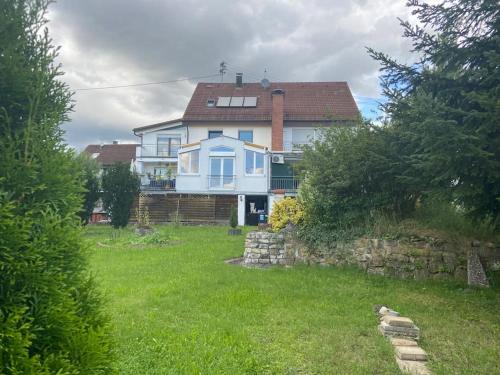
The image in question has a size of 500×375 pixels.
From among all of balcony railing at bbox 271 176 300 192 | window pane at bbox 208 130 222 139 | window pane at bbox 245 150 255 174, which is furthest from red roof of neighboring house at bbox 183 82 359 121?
balcony railing at bbox 271 176 300 192

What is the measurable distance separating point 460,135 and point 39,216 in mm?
4965

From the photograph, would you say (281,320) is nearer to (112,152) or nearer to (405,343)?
(405,343)

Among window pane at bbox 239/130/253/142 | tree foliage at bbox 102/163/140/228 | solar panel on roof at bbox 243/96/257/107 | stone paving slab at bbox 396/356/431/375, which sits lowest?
stone paving slab at bbox 396/356/431/375

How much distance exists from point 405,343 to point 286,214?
21.4 feet

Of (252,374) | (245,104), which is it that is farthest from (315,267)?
(245,104)

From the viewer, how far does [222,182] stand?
2550cm

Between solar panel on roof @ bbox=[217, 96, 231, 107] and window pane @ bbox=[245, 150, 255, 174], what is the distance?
22.2 feet

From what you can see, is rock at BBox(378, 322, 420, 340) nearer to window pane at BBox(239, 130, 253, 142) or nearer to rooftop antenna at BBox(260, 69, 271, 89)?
window pane at BBox(239, 130, 253, 142)

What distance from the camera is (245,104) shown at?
99.8 ft

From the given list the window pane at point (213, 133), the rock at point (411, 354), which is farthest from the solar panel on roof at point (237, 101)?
the rock at point (411, 354)

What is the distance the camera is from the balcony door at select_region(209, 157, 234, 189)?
25531 mm

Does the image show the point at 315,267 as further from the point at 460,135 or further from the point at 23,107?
the point at 23,107

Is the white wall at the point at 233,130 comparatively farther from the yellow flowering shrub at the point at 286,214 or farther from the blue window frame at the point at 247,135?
the yellow flowering shrub at the point at 286,214

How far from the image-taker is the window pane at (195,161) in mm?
25797
